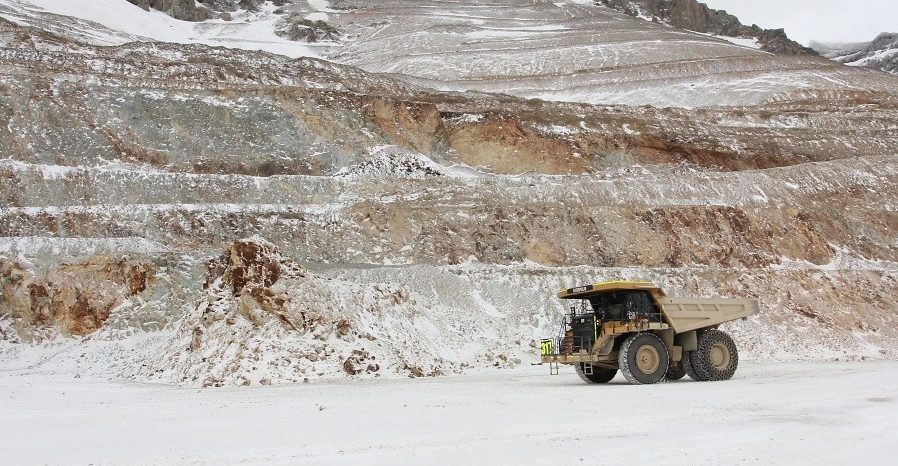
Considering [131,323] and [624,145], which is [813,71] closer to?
[624,145]

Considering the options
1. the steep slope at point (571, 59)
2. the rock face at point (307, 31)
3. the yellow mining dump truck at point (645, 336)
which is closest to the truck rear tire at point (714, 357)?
the yellow mining dump truck at point (645, 336)

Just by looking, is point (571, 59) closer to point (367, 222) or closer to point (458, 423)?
point (367, 222)

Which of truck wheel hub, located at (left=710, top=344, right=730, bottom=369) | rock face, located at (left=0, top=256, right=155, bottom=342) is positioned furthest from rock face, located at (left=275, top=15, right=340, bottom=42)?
truck wheel hub, located at (left=710, top=344, right=730, bottom=369)

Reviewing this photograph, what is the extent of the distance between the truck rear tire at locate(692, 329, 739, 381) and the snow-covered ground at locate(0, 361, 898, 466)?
2.02ft

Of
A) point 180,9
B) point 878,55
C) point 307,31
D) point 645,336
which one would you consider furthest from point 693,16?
point 645,336

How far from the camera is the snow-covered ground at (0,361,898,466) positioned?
7980 millimetres

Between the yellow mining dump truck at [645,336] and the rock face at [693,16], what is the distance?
95.8 m

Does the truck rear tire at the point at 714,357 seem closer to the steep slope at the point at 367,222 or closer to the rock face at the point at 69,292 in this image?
the steep slope at the point at 367,222

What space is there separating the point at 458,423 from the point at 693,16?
4449 inches

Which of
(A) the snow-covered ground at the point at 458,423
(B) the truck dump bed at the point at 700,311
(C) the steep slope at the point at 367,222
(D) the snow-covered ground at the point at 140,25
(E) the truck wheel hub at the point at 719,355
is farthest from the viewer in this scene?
(D) the snow-covered ground at the point at 140,25

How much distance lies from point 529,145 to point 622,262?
34.1 feet

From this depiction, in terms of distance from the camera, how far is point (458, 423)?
1030cm

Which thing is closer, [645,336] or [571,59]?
[645,336]

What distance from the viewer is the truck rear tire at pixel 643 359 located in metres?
16.2
